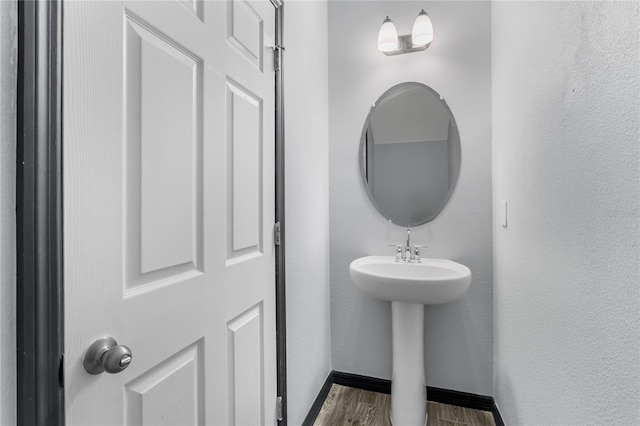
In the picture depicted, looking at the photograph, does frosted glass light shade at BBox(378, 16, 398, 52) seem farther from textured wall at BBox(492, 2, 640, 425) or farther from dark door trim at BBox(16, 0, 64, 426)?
dark door trim at BBox(16, 0, 64, 426)

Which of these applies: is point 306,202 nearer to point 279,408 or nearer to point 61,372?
point 279,408

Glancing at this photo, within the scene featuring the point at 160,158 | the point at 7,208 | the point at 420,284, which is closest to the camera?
the point at 7,208

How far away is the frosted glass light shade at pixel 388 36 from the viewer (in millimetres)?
1836

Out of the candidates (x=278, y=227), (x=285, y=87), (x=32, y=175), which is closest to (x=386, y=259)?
(x=278, y=227)

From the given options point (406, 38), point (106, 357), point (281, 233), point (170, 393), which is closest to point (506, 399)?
point (281, 233)

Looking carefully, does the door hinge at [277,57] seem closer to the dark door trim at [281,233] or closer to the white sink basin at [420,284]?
the dark door trim at [281,233]

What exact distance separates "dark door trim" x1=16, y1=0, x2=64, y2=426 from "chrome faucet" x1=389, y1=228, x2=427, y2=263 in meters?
→ 1.59

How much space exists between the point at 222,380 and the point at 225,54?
989mm

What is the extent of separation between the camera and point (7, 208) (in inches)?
19.2

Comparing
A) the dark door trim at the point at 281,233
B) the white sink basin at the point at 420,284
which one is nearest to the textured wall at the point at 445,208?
the white sink basin at the point at 420,284

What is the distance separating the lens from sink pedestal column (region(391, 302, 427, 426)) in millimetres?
1636

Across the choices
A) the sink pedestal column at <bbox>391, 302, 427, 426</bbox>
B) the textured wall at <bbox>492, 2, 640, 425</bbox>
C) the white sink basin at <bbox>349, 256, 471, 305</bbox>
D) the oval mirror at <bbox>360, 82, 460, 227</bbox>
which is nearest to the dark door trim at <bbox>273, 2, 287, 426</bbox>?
the white sink basin at <bbox>349, 256, 471, 305</bbox>

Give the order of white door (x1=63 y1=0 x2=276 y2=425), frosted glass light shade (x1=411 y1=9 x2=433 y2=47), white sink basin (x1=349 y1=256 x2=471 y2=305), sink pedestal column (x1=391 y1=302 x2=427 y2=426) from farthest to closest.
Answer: frosted glass light shade (x1=411 y1=9 x2=433 y2=47) < sink pedestal column (x1=391 y1=302 x2=427 y2=426) < white sink basin (x1=349 y1=256 x2=471 y2=305) < white door (x1=63 y1=0 x2=276 y2=425)

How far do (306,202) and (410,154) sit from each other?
29.2 inches
